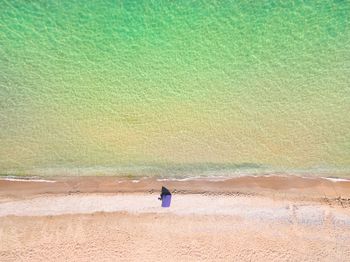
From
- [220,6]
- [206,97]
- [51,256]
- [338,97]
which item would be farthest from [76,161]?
[338,97]

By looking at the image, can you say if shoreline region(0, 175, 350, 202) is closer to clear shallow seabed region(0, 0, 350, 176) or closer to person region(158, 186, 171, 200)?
person region(158, 186, 171, 200)

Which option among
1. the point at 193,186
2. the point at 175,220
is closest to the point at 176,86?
the point at 193,186

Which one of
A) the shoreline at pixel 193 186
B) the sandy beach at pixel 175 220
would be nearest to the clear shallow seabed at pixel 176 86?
the shoreline at pixel 193 186

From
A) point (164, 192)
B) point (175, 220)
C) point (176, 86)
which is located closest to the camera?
point (175, 220)

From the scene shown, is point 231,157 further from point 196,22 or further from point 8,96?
point 8,96

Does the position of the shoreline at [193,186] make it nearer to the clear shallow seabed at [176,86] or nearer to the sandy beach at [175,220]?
the sandy beach at [175,220]

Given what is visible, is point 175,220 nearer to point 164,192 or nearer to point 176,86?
point 164,192
